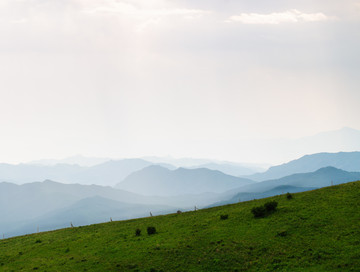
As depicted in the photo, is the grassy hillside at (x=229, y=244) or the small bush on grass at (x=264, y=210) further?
the small bush on grass at (x=264, y=210)

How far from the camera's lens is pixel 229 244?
40.7 m

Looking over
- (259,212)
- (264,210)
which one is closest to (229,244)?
(259,212)

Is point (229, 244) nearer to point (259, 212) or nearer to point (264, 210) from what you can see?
point (259, 212)

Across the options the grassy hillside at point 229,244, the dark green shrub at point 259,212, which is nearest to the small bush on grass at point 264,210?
the dark green shrub at point 259,212

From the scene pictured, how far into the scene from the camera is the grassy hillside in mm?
34531

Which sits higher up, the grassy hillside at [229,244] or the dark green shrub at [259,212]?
the dark green shrub at [259,212]

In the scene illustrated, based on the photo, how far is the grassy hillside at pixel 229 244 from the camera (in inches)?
1359

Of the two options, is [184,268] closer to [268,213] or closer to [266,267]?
[266,267]

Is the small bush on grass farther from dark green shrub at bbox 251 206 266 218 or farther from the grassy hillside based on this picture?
the grassy hillside

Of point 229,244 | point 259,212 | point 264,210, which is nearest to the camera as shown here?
point 229,244

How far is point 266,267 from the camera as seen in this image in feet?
108

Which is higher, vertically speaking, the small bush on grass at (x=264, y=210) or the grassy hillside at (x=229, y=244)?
the small bush on grass at (x=264, y=210)

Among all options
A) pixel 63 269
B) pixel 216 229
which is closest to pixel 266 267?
pixel 216 229

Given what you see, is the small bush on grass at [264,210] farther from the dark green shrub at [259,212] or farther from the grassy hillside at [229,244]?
A: the grassy hillside at [229,244]
